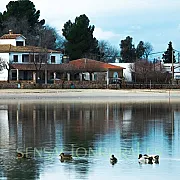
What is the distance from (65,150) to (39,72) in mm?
61890

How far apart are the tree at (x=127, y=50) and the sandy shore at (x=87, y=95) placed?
179 ft

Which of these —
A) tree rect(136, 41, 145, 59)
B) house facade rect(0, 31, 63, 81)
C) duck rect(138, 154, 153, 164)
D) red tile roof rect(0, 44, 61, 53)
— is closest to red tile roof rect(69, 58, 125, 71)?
house facade rect(0, 31, 63, 81)

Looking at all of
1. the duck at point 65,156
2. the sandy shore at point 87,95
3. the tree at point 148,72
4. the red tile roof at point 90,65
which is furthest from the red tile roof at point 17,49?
the duck at point 65,156

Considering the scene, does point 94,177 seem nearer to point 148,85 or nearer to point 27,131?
point 27,131

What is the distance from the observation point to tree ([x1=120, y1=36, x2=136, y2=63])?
13888 centimetres

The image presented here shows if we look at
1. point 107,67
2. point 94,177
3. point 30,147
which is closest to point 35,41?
point 107,67

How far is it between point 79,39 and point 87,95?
30.7m

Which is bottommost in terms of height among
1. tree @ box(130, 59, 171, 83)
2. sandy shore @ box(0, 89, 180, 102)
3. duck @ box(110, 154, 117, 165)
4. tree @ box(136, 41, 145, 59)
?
duck @ box(110, 154, 117, 165)

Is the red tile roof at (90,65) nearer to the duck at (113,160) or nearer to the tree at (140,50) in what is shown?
the tree at (140,50)

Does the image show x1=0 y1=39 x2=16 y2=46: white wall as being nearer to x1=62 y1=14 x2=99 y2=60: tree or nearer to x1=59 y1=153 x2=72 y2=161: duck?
x1=62 y1=14 x2=99 y2=60: tree

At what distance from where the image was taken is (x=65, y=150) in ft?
89.5

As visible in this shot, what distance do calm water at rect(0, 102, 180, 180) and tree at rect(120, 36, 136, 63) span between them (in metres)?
90.6

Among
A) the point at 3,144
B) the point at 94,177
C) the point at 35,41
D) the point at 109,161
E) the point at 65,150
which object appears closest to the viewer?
the point at 94,177

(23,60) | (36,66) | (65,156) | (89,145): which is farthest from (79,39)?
(65,156)
